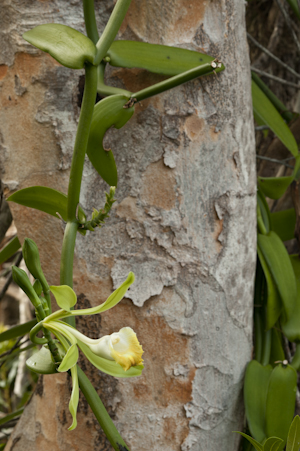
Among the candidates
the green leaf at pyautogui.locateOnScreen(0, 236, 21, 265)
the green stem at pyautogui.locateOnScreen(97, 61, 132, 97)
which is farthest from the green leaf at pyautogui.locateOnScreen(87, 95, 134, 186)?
the green leaf at pyautogui.locateOnScreen(0, 236, 21, 265)

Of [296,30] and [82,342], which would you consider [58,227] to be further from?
[296,30]

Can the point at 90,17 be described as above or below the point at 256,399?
above

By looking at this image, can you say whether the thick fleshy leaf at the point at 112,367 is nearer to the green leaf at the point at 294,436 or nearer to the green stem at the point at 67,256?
the green stem at the point at 67,256

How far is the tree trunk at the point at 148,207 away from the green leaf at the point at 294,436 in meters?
0.09

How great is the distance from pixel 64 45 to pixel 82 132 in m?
0.07

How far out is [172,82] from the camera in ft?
1.27

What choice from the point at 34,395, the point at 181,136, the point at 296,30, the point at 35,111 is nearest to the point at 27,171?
the point at 35,111

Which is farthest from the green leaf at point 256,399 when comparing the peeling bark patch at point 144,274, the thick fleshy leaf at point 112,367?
the thick fleshy leaf at point 112,367

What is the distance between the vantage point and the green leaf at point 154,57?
40 cm

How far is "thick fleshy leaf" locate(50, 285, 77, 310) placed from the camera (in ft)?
0.78

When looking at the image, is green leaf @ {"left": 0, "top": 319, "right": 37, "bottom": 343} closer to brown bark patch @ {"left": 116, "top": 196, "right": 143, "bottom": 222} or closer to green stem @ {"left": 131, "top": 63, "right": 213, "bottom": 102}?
brown bark patch @ {"left": 116, "top": 196, "right": 143, "bottom": 222}

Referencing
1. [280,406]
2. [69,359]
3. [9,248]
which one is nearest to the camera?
[69,359]

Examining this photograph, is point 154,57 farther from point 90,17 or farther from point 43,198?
point 43,198

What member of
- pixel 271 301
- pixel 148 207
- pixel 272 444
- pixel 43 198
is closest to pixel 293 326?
pixel 271 301
